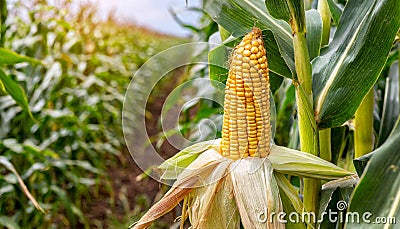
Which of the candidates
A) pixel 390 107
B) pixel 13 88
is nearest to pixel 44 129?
pixel 13 88

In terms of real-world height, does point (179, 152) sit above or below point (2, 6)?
below

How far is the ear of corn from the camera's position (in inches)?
19.6

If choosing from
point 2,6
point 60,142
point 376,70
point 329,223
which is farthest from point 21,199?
point 376,70

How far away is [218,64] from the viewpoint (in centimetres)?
61

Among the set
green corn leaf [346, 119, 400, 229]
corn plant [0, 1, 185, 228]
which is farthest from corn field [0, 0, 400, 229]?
corn plant [0, 1, 185, 228]

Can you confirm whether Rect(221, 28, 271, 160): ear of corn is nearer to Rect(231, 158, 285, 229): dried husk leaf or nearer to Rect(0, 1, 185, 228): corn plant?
Rect(231, 158, 285, 229): dried husk leaf

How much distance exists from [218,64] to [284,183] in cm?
17

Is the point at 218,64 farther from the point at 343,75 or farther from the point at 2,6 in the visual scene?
the point at 2,6

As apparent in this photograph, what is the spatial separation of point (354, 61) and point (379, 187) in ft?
0.65

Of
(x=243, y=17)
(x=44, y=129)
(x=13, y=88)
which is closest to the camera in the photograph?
(x=243, y=17)

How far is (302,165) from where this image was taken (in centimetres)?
54

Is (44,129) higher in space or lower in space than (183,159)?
lower

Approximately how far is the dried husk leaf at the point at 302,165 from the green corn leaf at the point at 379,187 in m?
0.08

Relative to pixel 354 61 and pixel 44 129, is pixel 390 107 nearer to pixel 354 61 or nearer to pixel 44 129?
pixel 354 61
